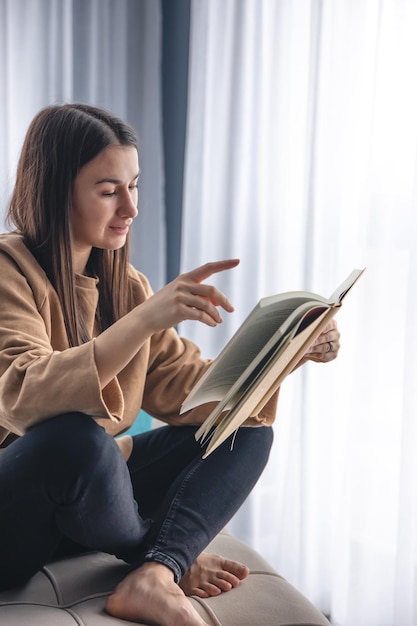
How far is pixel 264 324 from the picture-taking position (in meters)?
1.03

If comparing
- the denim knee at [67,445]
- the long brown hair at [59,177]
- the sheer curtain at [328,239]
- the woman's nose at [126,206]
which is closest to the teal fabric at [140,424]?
the sheer curtain at [328,239]

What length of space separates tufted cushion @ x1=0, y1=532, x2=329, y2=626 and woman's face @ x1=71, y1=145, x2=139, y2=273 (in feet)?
1.77

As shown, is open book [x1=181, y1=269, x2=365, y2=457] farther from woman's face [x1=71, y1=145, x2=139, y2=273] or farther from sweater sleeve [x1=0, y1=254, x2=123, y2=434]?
woman's face [x1=71, y1=145, x2=139, y2=273]

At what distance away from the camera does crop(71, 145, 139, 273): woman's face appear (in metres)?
1.39

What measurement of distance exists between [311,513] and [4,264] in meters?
1.10

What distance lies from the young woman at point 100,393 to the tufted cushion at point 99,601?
0.03m

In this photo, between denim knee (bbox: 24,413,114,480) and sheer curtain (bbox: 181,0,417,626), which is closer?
denim knee (bbox: 24,413,114,480)

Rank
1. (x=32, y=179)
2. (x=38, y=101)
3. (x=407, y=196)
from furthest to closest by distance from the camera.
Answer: (x=38, y=101) → (x=407, y=196) → (x=32, y=179)

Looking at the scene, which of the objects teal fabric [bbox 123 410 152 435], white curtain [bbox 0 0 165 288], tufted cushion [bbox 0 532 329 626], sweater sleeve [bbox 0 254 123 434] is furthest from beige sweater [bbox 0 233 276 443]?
white curtain [bbox 0 0 165 288]

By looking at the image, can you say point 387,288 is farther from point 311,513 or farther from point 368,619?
point 368,619

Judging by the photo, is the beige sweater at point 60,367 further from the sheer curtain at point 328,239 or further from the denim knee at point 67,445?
the sheer curtain at point 328,239

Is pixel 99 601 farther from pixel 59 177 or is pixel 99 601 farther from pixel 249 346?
pixel 59 177

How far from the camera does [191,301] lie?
3.55 feet

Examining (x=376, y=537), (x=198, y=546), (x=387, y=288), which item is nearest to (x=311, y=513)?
(x=376, y=537)
